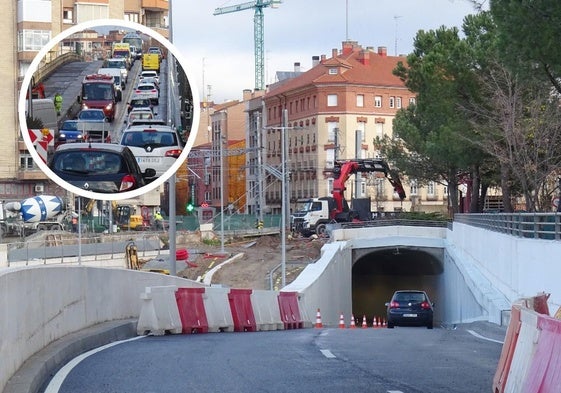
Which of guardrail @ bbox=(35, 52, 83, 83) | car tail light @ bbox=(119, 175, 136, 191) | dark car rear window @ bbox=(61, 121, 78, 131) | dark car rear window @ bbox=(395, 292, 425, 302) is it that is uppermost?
guardrail @ bbox=(35, 52, 83, 83)

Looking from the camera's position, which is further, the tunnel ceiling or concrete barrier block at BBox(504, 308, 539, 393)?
the tunnel ceiling

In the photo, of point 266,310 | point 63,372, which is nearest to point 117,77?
point 63,372

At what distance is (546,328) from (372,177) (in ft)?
346

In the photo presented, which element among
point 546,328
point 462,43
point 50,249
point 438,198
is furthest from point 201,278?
point 438,198

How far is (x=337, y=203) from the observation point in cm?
8381

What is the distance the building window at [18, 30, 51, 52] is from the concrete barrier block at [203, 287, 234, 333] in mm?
9576

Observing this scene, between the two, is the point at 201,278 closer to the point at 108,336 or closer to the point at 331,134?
the point at 108,336

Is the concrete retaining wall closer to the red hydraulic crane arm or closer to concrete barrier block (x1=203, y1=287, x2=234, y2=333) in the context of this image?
concrete barrier block (x1=203, y1=287, x2=234, y2=333)

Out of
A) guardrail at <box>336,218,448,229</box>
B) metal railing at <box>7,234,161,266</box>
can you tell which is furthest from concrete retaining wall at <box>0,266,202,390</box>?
guardrail at <box>336,218,448,229</box>

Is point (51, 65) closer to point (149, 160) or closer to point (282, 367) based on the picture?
point (149, 160)

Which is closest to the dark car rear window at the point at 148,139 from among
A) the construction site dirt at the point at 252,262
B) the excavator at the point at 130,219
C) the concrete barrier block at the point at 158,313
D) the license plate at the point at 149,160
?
the license plate at the point at 149,160

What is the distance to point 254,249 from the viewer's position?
86312 mm

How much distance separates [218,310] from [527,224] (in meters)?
10.8

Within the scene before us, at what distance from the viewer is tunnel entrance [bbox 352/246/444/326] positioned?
75625 mm
